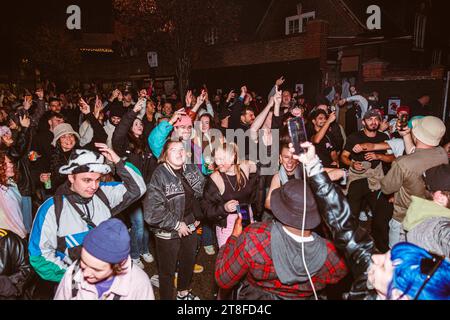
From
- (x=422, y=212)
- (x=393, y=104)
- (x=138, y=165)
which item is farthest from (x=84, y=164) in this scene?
(x=393, y=104)

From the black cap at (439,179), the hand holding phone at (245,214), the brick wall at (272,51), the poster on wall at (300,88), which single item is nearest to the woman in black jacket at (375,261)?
the black cap at (439,179)

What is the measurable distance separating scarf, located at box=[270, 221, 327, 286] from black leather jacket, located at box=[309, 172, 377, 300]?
0.16 m

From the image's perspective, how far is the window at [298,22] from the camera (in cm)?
2041

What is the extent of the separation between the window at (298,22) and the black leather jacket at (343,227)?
A: 65.7 feet

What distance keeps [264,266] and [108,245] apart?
3.37 feet

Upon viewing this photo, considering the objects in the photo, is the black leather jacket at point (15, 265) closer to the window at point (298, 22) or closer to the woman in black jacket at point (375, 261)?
the woman in black jacket at point (375, 261)

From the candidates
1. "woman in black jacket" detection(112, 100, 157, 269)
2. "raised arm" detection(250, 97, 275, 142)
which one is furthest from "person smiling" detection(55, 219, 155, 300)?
"raised arm" detection(250, 97, 275, 142)

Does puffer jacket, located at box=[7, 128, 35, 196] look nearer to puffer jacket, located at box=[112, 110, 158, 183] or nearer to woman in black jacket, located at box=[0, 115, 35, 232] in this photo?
woman in black jacket, located at box=[0, 115, 35, 232]

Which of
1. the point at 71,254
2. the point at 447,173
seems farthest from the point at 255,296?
the point at 447,173

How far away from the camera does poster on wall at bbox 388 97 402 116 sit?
14.0m

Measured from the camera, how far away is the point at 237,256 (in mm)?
2404

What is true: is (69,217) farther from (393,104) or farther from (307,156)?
(393,104)
